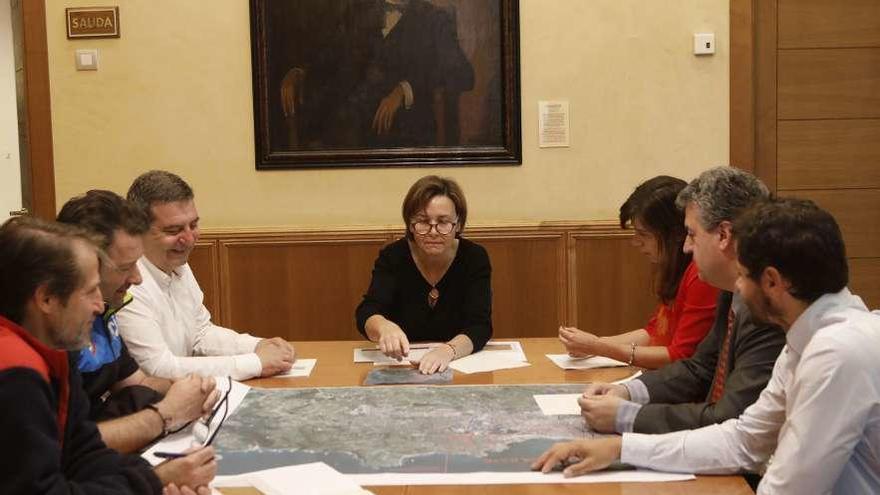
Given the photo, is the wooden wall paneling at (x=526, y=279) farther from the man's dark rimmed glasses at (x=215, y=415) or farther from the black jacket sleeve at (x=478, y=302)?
the man's dark rimmed glasses at (x=215, y=415)

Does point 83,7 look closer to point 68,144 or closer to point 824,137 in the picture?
point 68,144

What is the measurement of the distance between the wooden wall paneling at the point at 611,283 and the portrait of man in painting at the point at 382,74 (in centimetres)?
77

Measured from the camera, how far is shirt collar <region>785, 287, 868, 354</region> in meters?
1.98

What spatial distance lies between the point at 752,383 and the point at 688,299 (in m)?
0.70

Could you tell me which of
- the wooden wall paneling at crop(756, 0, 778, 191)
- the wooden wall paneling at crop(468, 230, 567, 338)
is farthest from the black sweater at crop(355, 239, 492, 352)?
the wooden wall paneling at crop(756, 0, 778, 191)

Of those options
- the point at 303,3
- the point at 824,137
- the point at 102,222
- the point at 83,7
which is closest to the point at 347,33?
the point at 303,3

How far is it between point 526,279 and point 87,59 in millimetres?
2615

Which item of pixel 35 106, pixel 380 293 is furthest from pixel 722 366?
pixel 35 106

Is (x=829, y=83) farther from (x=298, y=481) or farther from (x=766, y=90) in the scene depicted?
(x=298, y=481)

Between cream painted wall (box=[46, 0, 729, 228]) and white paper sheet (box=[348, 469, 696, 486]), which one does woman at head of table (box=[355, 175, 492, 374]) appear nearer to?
cream painted wall (box=[46, 0, 729, 228])

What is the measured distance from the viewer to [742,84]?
17.5ft

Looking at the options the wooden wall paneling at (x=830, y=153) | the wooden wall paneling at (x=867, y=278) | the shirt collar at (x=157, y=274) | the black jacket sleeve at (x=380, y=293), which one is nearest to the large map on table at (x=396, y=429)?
the shirt collar at (x=157, y=274)

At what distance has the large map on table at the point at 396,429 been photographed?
2.26 meters

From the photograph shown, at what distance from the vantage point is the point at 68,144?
17.8 ft
